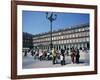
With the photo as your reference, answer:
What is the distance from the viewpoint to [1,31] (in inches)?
72.3

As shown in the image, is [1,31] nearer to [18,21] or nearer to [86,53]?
[18,21]

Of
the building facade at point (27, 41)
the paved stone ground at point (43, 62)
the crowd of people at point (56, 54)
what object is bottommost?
the paved stone ground at point (43, 62)

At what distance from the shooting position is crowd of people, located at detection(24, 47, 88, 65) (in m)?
1.96

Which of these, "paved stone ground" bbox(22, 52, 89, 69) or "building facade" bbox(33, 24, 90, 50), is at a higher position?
"building facade" bbox(33, 24, 90, 50)

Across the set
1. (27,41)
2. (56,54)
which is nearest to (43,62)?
(56,54)

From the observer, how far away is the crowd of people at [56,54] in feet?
6.42

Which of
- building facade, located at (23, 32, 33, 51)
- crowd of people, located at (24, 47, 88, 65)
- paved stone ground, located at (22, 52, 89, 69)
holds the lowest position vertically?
paved stone ground, located at (22, 52, 89, 69)

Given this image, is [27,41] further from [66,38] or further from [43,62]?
[66,38]

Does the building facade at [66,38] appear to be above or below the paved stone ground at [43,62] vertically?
above

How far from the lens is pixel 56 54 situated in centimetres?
201


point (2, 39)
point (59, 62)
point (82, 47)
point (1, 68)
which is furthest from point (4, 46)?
point (82, 47)

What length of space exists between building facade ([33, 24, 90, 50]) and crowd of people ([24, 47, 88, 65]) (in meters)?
0.04

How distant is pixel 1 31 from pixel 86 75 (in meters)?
0.95

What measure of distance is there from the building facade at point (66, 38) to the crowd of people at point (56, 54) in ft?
0.13
